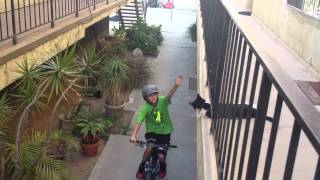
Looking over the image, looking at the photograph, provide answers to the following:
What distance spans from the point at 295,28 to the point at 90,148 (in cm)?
441

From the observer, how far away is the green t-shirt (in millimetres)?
5473

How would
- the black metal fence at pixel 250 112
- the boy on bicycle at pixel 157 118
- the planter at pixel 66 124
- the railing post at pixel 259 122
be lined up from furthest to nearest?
the planter at pixel 66 124, the boy on bicycle at pixel 157 118, the railing post at pixel 259 122, the black metal fence at pixel 250 112

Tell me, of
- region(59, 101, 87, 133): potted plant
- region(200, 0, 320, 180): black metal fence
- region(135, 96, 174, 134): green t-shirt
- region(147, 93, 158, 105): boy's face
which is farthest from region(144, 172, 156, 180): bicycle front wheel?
region(59, 101, 87, 133): potted plant

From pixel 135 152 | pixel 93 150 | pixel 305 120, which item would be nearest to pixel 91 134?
pixel 93 150

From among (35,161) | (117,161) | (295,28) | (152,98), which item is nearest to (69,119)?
(117,161)

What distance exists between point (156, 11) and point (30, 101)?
25.2 meters

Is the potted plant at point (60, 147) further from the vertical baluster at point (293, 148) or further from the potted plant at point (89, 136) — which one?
the vertical baluster at point (293, 148)

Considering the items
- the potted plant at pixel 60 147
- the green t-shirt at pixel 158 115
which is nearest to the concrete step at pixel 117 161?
the potted plant at pixel 60 147

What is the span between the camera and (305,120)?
988mm

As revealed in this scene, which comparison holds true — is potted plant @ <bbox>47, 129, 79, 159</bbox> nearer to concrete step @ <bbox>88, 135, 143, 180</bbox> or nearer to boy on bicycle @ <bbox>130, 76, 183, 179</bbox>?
concrete step @ <bbox>88, 135, 143, 180</bbox>

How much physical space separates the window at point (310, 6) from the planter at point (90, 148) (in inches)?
180

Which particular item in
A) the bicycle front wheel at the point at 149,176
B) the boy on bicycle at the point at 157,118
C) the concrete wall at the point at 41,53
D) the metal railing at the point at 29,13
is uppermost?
the metal railing at the point at 29,13

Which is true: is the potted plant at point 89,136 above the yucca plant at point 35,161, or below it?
below

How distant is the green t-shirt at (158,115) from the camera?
5.47m
